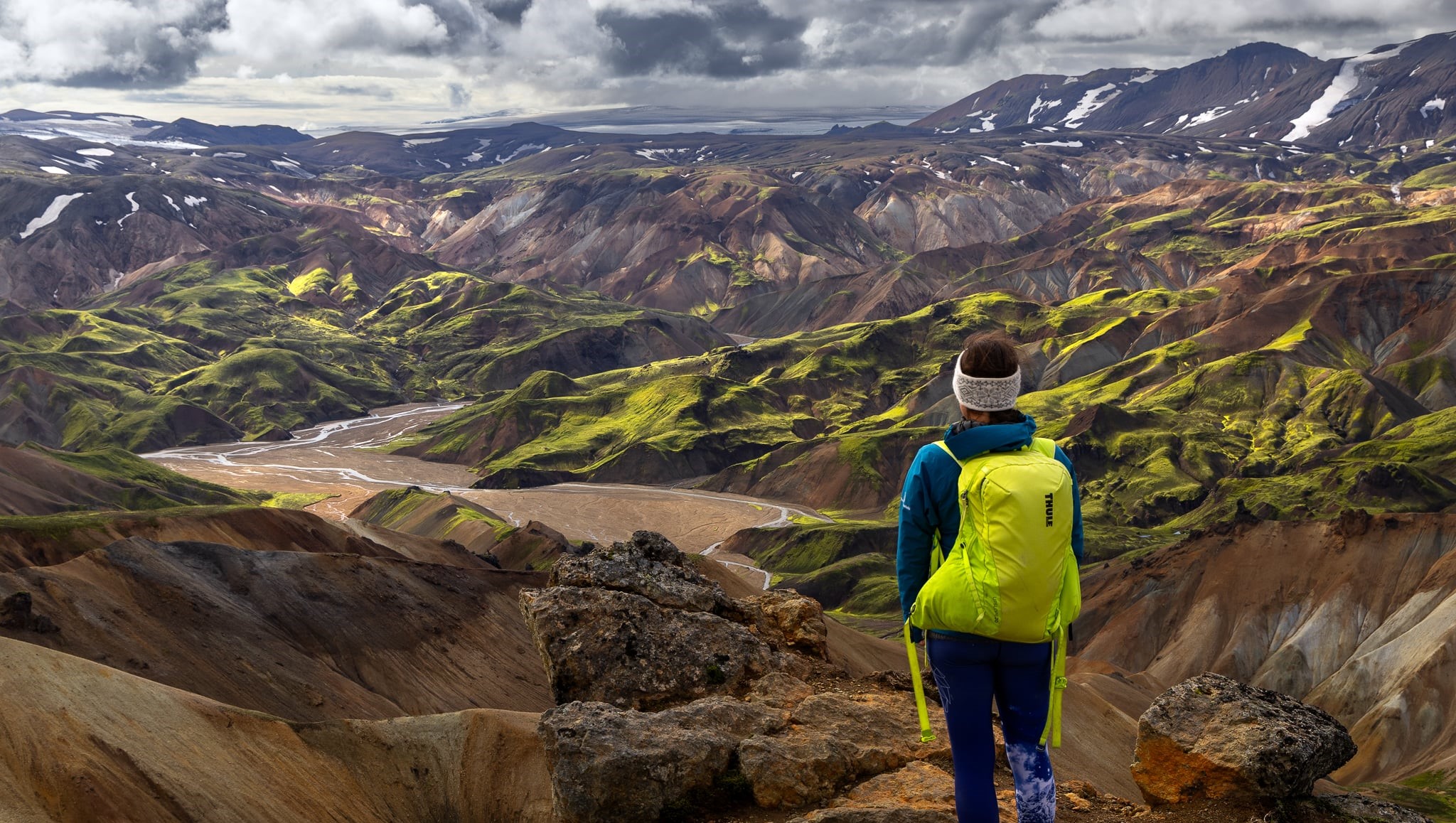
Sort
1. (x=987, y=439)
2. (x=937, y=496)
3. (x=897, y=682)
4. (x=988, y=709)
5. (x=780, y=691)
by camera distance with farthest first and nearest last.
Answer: (x=897, y=682), (x=780, y=691), (x=988, y=709), (x=937, y=496), (x=987, y=439)

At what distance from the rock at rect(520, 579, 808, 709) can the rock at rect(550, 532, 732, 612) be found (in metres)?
0.89

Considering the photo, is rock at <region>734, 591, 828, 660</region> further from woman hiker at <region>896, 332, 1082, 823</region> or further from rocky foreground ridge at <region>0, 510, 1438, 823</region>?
woman hiker at <region>896, 332, 1082, 823</region>

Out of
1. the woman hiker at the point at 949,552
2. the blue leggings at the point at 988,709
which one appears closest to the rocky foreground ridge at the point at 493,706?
the blue leggings at the point at 988,709

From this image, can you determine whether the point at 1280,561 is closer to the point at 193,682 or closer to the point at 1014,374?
the point at 193,682

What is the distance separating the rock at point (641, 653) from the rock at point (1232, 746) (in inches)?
244

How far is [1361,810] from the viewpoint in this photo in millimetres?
15664

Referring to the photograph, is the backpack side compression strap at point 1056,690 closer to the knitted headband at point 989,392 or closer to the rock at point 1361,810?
the knitted headband at point 989,392

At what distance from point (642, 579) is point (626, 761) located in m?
7.50

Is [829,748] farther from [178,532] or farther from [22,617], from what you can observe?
[178,532]

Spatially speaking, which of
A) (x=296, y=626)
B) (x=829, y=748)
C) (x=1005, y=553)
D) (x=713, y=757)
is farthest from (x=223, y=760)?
(x=1005, y=553)

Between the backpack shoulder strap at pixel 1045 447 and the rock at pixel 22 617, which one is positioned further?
the rock at pixel 22 617

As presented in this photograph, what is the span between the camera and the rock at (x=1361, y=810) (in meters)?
15.5

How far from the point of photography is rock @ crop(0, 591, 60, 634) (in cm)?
4781

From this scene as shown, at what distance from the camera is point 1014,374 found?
10.5 m
